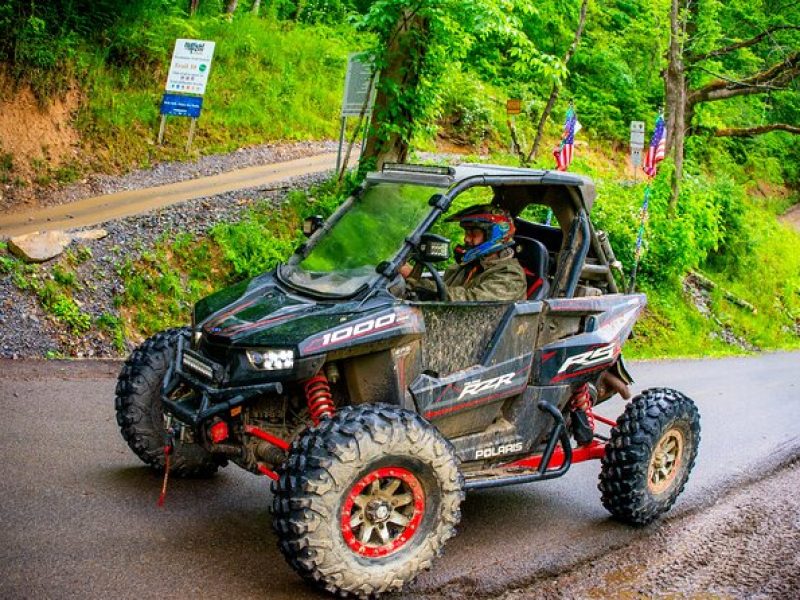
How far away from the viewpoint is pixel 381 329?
18.1 ft

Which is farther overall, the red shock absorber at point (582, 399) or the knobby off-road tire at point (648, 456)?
the red shock absorber at point (582, 399)

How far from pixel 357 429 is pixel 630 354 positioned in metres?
13.4

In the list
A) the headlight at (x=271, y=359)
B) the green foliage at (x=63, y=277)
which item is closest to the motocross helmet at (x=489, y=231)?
the headlight at (x=271, y=359)

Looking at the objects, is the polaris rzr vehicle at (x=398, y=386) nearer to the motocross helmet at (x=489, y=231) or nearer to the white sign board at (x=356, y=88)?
the motocross helmet at (x=489, y=231)

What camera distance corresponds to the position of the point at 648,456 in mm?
6746

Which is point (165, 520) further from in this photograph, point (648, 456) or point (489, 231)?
point (648, 456)

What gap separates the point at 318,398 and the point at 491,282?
1.53 meters

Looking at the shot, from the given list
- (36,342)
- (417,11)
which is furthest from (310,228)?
(417,11)

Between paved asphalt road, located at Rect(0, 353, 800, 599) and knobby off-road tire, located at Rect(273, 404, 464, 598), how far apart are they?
0.96 feet

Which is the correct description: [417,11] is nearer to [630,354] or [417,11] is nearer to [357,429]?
[630,354]

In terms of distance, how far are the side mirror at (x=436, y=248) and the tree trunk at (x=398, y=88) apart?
9.38 meters

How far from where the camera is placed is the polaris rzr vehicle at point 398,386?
5082mm

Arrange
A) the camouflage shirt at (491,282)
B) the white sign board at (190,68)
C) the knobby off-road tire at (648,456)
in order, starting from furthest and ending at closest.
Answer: the white sign board at (190,68)
the knobby off-road tire at (648,456)
the camouflage shirt at (491,282)

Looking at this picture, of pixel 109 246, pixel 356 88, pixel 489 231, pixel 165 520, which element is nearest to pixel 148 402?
pixel 165 520
